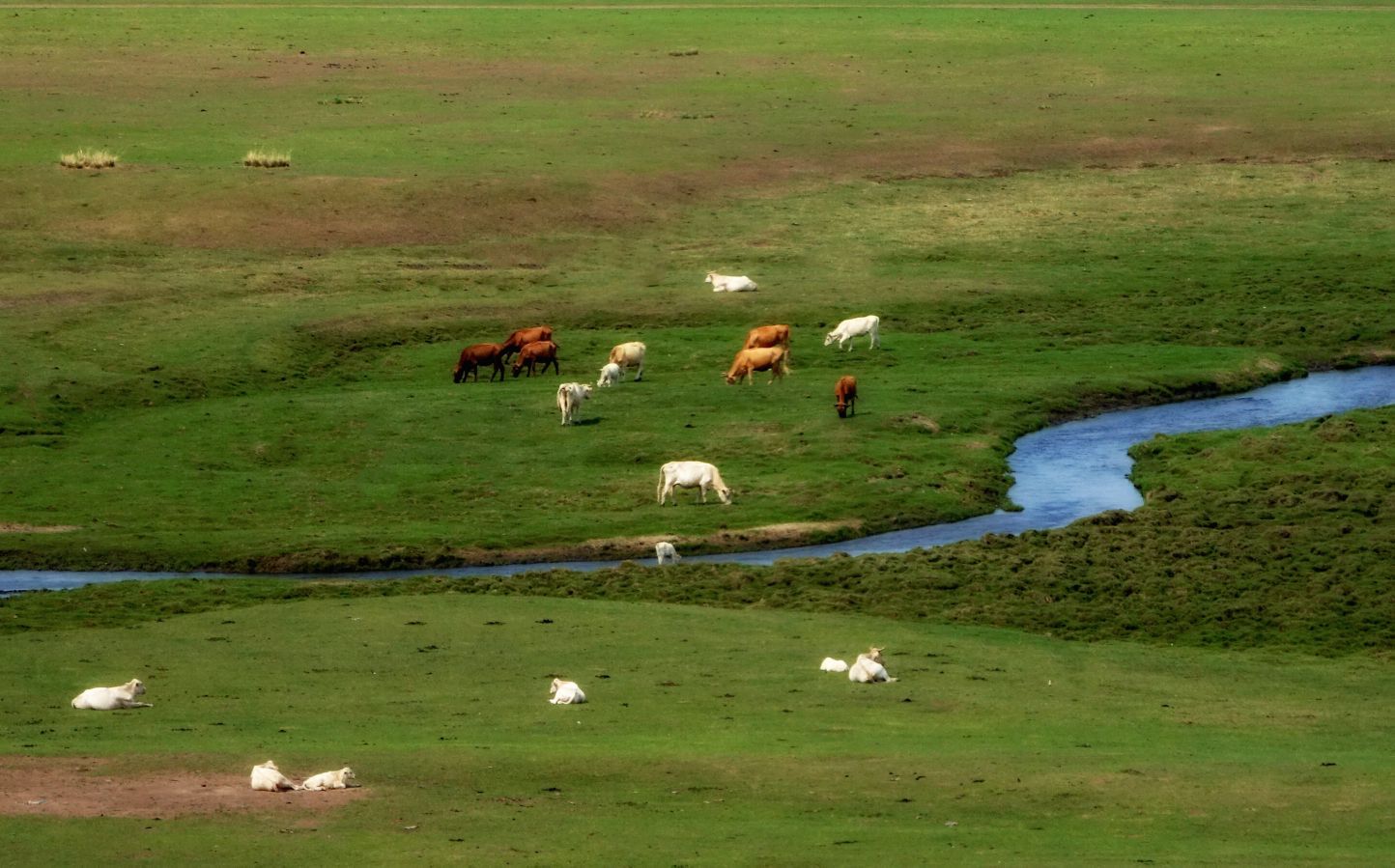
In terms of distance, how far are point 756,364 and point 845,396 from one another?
3914 millimetres

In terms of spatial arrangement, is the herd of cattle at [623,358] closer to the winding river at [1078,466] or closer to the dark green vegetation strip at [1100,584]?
the winding river at [1078,466]

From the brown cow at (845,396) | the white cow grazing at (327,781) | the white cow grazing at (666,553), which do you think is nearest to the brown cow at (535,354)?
the brown cow at (845,396)

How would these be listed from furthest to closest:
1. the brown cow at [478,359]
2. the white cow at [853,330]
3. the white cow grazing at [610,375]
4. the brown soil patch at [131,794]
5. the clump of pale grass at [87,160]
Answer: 1. the clump of pale grass at [87,160]
2. the white cow at [853,330]
3. the brown cow at [478,359]
4. the white cow grazing at [610,375]
5. the brown soil patch at [131,794]

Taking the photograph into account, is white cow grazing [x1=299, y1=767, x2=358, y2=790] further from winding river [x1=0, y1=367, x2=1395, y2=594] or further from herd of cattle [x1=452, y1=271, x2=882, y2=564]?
herd of cattle [x1=452, y1=271, x2=882, y2=564]

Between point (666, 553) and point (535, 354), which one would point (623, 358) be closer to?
point (535, 354)

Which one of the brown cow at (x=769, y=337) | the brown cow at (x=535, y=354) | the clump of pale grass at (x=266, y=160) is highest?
the clump of pale grass at (x=266, y=160)

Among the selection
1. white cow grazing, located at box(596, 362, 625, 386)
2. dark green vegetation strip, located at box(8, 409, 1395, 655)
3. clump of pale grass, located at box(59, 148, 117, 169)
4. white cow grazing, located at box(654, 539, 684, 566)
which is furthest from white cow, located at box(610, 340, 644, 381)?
clump of pale grass, located at box(59, 148, 117, 169)

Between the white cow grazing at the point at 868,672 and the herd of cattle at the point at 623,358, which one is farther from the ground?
the herd of cattle at the point at 623,358

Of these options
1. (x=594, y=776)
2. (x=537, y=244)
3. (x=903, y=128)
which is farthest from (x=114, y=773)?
(x=903, y=128)

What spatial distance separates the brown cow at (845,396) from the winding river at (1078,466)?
3.63 m

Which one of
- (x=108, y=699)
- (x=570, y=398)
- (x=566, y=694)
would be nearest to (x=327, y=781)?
(x=566, y=694)

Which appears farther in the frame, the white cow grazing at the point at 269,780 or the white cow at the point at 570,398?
the white cow at the point at 570,398

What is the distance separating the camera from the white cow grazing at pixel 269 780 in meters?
23.7

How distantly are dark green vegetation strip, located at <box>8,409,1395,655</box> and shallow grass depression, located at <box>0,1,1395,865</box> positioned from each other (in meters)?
0.13
